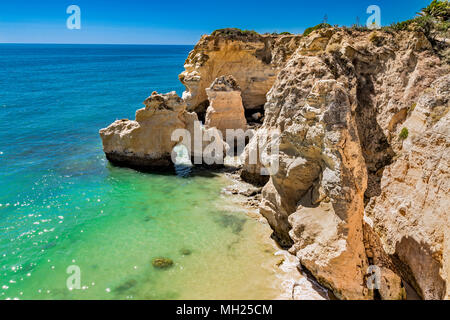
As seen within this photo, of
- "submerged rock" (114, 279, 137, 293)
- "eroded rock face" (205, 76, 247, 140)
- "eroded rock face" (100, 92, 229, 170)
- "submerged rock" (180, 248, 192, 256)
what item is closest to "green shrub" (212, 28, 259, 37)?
"eroded rock face" (205, 76, 247, 140)

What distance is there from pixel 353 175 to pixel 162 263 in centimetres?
623

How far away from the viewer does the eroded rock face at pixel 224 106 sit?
20.2m

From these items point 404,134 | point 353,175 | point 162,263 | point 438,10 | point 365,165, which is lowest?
point 162,263

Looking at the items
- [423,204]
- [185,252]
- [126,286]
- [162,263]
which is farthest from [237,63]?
[423,204]

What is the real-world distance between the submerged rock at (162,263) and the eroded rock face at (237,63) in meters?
18.6

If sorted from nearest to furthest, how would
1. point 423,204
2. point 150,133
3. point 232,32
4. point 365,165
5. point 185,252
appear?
point 423,204 → point 365,165 → point 185,252 → point 150,133 → point 232,32

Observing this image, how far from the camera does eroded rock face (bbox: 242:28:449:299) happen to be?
275 inches

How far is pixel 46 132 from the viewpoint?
25.9m

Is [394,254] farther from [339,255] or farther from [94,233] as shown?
[94,233]

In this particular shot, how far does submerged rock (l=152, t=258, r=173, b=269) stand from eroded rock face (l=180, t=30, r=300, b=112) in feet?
61.0

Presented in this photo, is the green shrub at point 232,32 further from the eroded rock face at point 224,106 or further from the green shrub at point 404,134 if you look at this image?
the green shrub at point 404,134

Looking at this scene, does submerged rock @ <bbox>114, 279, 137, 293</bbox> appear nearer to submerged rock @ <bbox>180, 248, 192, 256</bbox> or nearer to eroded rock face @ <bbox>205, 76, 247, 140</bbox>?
submerged rock @ <bbox>180, 248, 192, 256</bbox>

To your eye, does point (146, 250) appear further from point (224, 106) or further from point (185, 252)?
point (224, 106)

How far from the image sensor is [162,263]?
997cm
